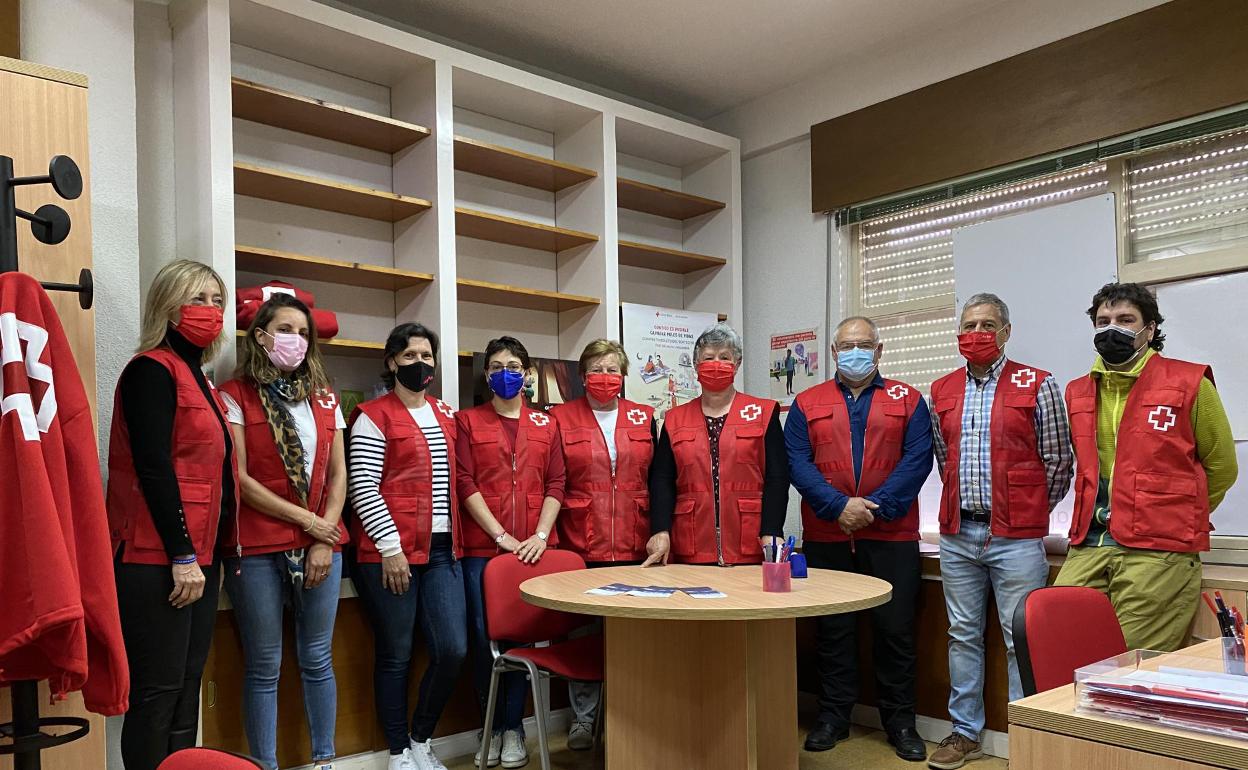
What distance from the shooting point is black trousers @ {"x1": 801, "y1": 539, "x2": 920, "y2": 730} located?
12.8 feet

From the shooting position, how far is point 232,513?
292 cm

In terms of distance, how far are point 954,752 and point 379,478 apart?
2.49 meters

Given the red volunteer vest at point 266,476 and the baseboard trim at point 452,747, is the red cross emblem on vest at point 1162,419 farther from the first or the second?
the red volunteer vest at point 266,476

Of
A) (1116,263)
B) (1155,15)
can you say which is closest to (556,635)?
(1116,263)

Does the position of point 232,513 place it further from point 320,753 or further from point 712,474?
point 712,474

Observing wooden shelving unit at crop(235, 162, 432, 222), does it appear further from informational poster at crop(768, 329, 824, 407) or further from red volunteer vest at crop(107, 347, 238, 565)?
informational poster at crop(768, 329, 824, 407)

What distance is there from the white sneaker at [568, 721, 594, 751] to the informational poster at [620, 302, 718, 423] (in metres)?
1.68

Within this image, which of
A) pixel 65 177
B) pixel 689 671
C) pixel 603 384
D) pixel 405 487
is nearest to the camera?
pixel 65 177

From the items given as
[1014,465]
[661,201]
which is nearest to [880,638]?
[1014,465]

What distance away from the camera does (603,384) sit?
390cm

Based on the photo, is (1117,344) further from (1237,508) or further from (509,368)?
(509,368)

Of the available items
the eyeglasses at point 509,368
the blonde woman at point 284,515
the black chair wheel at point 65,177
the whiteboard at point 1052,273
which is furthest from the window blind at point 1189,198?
the black chair wheel at point 65,177

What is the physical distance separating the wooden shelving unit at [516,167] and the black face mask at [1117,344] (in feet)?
8.81

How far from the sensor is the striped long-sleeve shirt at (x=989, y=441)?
363 centimetres
